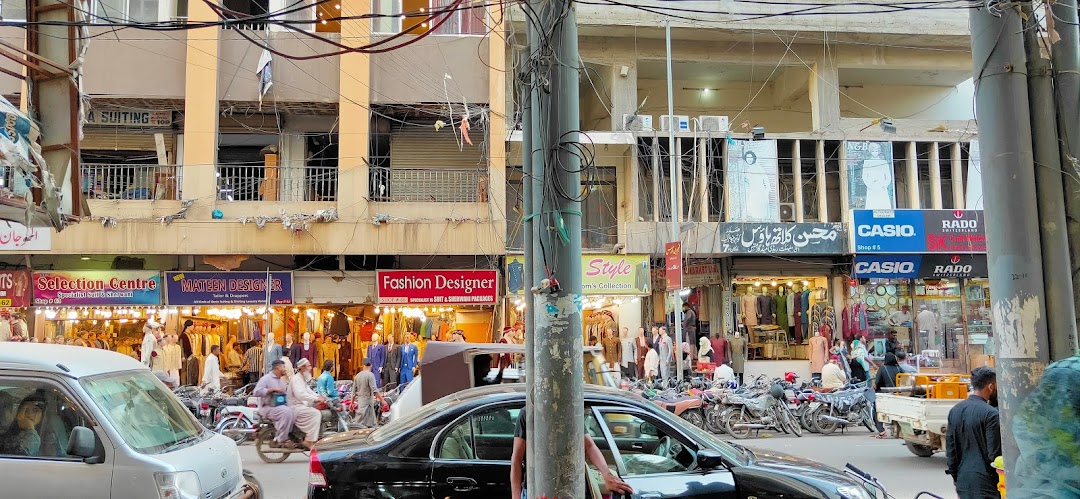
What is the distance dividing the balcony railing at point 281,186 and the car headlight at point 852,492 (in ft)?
50.7

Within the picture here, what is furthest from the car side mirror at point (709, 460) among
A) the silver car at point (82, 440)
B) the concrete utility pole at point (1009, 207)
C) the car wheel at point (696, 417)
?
the car wheel at point (696, 417)

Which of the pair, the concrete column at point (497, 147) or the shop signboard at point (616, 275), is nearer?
the concrete column at point (497, 147)

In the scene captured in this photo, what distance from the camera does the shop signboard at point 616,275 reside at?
19188 millimetres

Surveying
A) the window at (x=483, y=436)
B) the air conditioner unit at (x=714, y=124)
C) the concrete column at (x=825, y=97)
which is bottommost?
the window at (x=483, y=436)

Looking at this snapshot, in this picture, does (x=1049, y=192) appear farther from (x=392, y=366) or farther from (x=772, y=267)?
(x=772, y=267)

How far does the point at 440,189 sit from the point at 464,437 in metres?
14.3

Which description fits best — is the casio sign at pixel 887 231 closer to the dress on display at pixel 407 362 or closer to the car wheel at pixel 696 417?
the car wheel at pixel 696 417

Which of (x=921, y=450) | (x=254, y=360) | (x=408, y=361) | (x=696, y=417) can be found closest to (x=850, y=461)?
(x=921, y=450)

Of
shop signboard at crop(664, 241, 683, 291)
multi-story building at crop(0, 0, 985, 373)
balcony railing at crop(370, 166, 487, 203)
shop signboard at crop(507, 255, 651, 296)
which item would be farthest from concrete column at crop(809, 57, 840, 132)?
balcony railing at crop(370, 166, 487, 203)

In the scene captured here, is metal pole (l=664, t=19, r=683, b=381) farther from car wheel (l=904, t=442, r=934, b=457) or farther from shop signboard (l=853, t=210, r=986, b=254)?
car wheel (l=904, t=442, r=934, b=457)

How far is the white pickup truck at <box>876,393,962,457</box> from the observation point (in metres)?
10.6

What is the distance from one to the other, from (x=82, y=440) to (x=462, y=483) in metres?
2.60

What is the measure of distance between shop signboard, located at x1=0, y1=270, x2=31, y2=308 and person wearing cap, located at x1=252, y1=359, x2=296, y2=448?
10055mm

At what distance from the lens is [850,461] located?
11.4 metres
